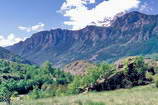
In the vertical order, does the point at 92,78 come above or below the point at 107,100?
below

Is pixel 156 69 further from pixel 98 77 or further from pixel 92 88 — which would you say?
pixel 92 88

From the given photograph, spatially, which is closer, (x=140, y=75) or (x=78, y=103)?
(x=78, y=103)

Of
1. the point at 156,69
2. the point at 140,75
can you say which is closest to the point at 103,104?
the point at 140,75

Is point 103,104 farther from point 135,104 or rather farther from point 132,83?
point 132,83

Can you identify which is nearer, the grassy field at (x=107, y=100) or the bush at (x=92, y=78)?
the grassy field at (x=107, y=100)

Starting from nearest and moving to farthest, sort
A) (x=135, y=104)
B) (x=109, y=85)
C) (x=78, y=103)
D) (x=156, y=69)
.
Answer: (x=135, y=104)
(x=78, y=103)
(x=109, y=85)
(x=156, y=69)

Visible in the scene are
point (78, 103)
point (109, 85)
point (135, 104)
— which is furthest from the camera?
point (109, 85)

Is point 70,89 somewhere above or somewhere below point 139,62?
below

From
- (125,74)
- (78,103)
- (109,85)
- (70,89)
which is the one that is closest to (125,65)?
(125,74)

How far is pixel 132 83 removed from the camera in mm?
135500

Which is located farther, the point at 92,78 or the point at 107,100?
the point at 92,78

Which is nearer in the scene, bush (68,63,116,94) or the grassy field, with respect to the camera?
the grassy field

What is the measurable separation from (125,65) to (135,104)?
11030 centimetres

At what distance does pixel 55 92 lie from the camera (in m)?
137
